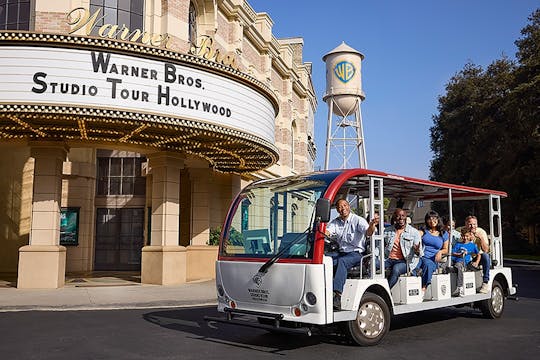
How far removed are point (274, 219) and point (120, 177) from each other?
15.9 m

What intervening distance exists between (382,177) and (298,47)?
2991 cm

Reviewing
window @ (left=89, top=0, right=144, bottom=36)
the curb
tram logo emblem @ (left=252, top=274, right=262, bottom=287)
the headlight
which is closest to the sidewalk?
the curb

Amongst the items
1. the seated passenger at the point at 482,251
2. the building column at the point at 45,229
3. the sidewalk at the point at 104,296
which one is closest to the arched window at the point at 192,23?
the building column at the point at 45,229

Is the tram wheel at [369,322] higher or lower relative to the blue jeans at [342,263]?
lower

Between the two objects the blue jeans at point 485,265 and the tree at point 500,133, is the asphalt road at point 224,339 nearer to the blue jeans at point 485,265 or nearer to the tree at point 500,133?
the blue jeans at point 485,265

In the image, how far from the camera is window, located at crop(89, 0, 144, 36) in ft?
56.4

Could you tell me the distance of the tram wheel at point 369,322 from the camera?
24.3 ft

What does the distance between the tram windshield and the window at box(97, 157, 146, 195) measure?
585 inches

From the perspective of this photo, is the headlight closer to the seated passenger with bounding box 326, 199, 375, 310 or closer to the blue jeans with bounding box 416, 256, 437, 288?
the seated passenger with bounding box 326, 199, 375, 310

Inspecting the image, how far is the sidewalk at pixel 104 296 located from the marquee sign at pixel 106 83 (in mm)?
4354

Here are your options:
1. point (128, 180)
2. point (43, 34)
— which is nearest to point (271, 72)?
point (128, 180)

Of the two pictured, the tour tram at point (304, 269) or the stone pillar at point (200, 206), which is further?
the stone pillar at point (200, 206)

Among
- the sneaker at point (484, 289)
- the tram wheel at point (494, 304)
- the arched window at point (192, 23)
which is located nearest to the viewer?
the sneaker at point (484, 289)

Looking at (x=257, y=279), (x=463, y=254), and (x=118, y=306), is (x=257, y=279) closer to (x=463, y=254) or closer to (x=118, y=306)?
(x=463, y=254)
